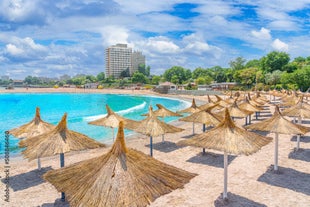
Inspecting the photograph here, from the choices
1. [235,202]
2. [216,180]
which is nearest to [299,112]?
[216,180]

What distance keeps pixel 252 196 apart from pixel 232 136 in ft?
6.07

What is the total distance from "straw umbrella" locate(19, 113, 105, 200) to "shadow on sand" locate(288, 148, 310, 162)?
806 centimetres

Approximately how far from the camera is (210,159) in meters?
10.6

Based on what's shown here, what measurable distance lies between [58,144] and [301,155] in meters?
9.64

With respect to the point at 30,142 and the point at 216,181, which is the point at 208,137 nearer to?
the point at 216,181

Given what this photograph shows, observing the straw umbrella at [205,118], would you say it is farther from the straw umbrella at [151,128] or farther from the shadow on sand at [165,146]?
the shadow on sand at [165,146]

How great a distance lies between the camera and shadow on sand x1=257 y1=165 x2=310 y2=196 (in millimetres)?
7695

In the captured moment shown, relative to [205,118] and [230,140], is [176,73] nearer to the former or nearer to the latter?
[205,118]

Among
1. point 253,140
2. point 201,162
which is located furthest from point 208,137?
point 201,162

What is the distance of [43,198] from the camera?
7.31 m

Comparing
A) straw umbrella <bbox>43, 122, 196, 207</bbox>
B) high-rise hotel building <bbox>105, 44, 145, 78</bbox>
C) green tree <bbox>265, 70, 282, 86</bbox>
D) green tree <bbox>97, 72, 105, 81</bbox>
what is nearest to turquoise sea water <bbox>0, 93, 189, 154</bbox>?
straw umbrella <bbox>43, 122, 196, 207</bbox>

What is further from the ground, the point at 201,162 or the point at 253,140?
the point at 253,140

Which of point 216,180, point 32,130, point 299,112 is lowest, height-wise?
point 216,180

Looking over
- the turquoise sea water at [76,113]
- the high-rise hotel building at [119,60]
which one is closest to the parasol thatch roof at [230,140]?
the turquoise sea water at [76,113]
